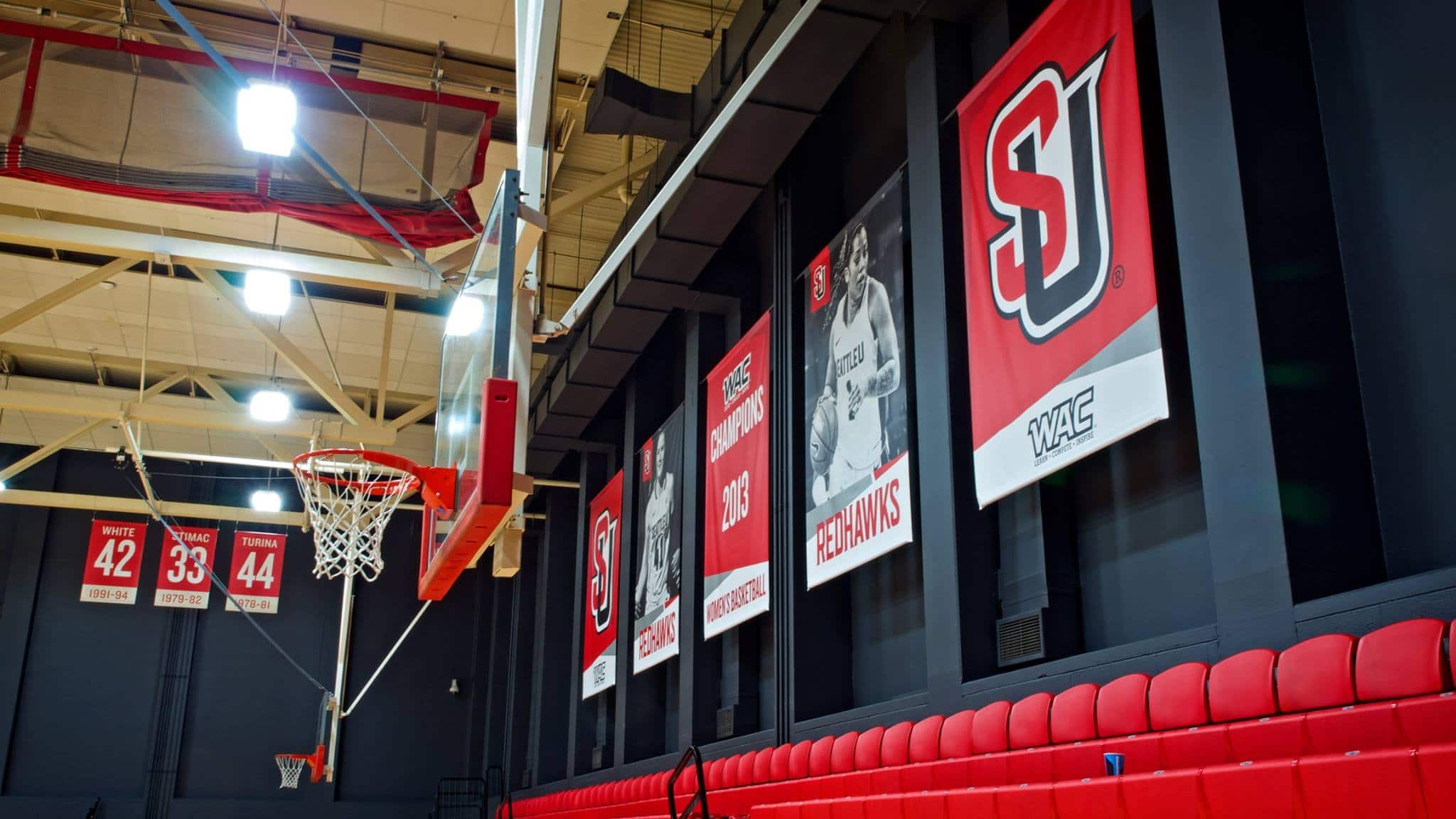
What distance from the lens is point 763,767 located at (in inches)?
354

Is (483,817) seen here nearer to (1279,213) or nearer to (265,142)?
(265,142)

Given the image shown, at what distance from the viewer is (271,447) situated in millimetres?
17797

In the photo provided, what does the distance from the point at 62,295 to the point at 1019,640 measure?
11.9 meters

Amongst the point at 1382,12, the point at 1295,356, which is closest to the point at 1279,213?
the point at 1295,356

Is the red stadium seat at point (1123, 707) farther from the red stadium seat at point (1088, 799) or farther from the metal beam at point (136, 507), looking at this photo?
the metal beam at point (136, 507)

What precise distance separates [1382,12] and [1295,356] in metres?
1.68

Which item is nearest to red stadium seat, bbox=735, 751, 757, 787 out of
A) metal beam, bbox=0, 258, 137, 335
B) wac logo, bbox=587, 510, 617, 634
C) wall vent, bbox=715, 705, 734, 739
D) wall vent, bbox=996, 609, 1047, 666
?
wall vent, bbox=715, 705, 734, 739

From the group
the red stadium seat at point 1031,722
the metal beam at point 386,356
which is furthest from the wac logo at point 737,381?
the metal beam at point 386,356

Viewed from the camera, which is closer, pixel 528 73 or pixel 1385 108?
pixel 1385 108

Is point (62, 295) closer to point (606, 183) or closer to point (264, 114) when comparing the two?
point (606, 183)

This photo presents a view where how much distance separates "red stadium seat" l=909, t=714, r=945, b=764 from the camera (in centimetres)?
669

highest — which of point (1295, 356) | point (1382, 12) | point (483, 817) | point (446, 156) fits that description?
point (446, 156)

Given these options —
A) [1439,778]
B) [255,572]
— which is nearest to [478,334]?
[1439,778]

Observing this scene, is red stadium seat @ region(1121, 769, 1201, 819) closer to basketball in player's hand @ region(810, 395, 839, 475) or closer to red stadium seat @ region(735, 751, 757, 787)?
basketball in player's hand @ region(810, 395, 839, 475)
